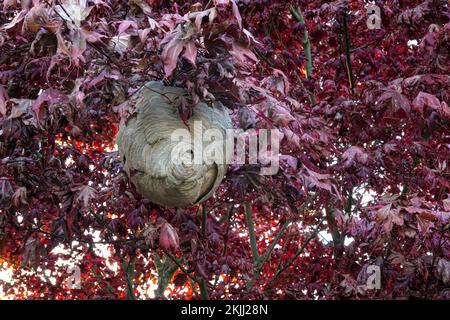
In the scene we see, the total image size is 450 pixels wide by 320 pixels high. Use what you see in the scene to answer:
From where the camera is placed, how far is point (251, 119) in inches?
128

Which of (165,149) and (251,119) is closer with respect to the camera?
(165,149)

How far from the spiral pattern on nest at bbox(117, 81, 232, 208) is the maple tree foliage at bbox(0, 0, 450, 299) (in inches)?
4.1

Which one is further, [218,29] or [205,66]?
[205,66]

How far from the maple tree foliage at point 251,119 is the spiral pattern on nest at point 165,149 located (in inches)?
4.1

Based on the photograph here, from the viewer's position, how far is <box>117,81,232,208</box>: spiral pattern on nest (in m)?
2.88

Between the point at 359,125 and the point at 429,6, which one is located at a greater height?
the point at 429,6

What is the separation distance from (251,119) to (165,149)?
53cm

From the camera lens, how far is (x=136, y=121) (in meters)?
3.15

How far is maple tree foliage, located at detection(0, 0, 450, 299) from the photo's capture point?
2930 mm

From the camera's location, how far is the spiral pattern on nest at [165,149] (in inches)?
113

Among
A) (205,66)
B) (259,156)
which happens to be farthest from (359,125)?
(205,66)

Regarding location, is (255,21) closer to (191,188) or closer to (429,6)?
(429,6)

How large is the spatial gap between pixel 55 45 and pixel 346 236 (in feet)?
9.96

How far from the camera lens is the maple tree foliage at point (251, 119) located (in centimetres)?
293
